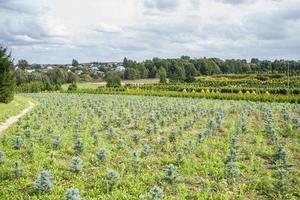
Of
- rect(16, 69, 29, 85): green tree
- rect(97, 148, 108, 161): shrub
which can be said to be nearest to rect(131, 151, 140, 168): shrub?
rect(97, 148, 108, 161): shrub

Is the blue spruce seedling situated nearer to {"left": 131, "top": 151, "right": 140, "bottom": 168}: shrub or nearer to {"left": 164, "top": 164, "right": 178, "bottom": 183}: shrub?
{"left": 164, "top": 164, "right": 178, "bottom": 183}: shrub

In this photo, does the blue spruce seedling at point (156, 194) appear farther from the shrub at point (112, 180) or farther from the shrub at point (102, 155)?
the shrub at point (102, 155)

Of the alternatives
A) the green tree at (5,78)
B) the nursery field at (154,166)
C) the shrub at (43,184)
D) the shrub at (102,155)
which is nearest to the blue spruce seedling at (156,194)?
the nursery field at (154,166)

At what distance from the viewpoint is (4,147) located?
54.5 ft

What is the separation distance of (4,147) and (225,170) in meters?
9.14

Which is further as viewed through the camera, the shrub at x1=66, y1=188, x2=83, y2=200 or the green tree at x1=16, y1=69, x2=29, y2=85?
the green tree at x1=16, y1=69, x2=29, y2=85

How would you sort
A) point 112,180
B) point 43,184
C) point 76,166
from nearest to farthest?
point 43,184
point 112,180
point 76,166

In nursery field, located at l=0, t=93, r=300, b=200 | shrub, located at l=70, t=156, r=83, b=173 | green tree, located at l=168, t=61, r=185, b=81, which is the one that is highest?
green tree, located at l=168, t=61, r=185, b=81

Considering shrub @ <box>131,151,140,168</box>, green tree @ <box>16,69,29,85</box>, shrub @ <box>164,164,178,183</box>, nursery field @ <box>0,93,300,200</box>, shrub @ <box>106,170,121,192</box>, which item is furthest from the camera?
green tree @ <box>16,69,29,85</box>

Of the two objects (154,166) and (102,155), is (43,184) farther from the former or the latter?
(154,166)

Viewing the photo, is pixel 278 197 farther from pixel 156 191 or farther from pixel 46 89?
pixel 46 89

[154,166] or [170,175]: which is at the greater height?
[170,175]

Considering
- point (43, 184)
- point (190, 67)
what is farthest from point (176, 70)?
point (43, 184)

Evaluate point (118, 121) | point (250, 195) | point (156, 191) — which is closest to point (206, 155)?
point (250, 195)
